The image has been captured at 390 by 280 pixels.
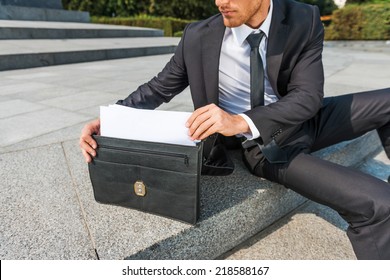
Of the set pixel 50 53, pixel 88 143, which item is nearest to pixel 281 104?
pixel 88 143

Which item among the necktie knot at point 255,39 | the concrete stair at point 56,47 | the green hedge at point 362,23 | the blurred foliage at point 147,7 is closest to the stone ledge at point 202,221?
the necktie knot at point 255,39

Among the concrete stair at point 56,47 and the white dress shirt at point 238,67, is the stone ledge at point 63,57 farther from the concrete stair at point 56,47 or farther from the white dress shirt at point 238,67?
the white dress shirt at point 238,67

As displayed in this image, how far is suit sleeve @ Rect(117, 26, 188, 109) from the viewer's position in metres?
1.78

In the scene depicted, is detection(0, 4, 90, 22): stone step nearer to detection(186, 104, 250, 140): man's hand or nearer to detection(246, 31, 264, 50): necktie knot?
detection(246, 31, 264, 50): necktie knot

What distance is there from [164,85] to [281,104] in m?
0.74

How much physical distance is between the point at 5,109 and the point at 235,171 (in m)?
3.35

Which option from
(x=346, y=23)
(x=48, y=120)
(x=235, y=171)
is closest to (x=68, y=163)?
(x=235, y=171)

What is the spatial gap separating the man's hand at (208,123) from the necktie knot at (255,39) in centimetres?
51

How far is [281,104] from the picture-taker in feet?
4.91

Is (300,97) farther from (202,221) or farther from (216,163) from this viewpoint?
(202,221)

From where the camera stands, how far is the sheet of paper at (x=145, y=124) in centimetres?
124

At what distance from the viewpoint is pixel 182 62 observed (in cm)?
180
